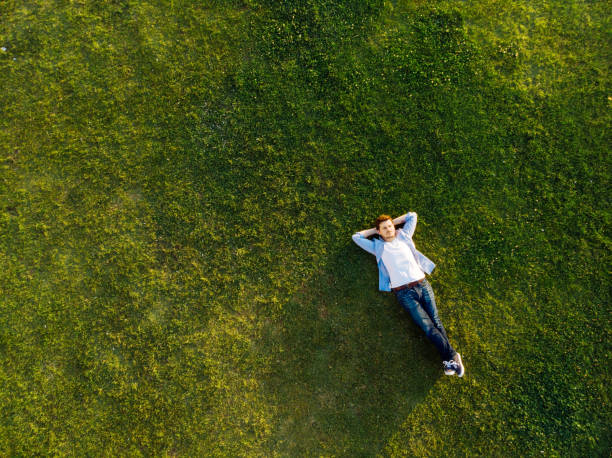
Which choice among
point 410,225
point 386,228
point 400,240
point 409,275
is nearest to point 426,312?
point 409,275

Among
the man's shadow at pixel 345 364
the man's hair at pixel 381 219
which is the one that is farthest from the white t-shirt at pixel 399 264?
the man's shadow at pixel 345 364

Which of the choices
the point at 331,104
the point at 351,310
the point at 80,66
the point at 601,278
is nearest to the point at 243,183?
the point at 331,104

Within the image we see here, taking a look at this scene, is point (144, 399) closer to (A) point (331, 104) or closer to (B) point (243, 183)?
(B) point (243, 183)

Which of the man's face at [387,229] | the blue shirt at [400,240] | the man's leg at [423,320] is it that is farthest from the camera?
the blue shirt at [400,240]

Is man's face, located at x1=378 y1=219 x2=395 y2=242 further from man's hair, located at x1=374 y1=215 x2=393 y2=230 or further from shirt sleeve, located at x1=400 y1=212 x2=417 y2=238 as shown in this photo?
shirt sleeve, located at x1=400 y1=212 x2=417 y2=238

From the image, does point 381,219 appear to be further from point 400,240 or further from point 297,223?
point 297,223

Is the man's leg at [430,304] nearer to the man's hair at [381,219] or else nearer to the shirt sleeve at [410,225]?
the shirt sleeve at [410,225]
